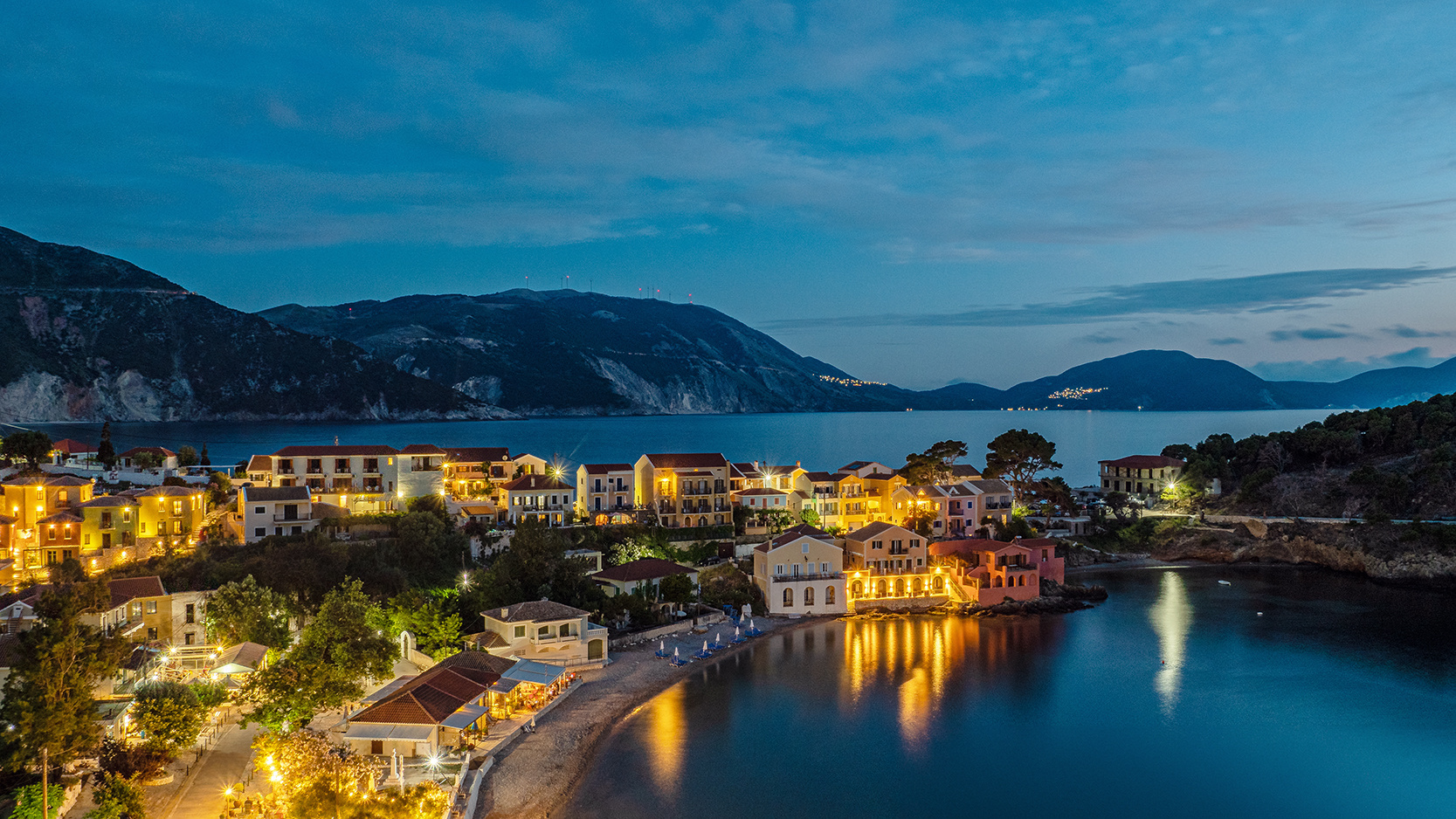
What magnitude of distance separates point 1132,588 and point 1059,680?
53.3ft

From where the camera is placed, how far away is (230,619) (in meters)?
26.9

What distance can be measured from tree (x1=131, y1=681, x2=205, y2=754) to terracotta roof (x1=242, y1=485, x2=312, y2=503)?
19.6m

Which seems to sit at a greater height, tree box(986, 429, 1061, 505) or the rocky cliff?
tree box(986, 429, 1061, 505)

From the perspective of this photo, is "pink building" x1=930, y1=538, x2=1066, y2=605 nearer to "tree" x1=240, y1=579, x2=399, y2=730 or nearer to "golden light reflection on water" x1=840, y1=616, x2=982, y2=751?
"golden light reflection on water" x1=840, y1=616, x2=982, y2=751

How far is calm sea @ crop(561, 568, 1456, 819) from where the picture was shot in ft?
69.4

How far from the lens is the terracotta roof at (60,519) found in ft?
109

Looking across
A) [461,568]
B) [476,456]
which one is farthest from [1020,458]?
[461,568]

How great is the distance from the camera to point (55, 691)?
59.6 feet

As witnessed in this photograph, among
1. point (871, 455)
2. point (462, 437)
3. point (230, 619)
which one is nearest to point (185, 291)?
point (462, 437)

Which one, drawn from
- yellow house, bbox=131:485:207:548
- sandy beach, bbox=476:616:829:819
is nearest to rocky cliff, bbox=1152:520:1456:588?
sandy beach, bbox=476:616:829:819

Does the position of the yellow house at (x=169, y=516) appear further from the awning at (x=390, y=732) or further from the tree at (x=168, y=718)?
the awning at (x=390, y=732)

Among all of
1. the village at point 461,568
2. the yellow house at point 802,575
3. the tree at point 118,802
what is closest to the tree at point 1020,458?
the village at point 461,568

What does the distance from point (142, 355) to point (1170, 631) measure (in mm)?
156551

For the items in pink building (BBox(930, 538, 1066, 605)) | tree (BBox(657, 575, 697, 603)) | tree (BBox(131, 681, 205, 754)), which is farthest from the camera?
pink building (BBox(930, 538, 1066, 605))
